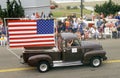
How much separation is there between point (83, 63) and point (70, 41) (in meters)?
1.16

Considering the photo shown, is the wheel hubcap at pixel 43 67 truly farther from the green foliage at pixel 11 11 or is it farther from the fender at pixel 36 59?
the green foliage at pixel 11 11

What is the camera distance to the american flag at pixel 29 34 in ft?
51.1

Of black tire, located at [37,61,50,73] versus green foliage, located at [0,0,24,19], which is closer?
black tire, located at [37,61,50,73]

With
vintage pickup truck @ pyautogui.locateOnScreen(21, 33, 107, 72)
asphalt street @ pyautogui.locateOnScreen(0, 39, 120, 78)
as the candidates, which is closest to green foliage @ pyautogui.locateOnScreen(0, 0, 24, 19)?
asphalt street @ pyautogui.locateOnScreen(0, 39, 120, 78)

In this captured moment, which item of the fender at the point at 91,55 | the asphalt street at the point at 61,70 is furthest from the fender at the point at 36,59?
the fender at the point at 91,55

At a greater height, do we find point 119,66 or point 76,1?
point 76,1

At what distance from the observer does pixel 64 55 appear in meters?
14.4

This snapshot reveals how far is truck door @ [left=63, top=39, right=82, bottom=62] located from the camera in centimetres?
1440

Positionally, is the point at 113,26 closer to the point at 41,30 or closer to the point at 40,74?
the point at 41,30

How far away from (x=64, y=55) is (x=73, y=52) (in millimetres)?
420

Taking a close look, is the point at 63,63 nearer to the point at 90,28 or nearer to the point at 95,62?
the point at 95,62

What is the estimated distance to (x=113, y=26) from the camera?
24.4 m

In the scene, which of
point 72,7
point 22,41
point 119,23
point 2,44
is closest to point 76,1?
point 72,7

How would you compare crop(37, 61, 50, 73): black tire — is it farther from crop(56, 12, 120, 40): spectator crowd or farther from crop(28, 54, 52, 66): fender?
crop(56, 12, 120, 40): spectator crowd
